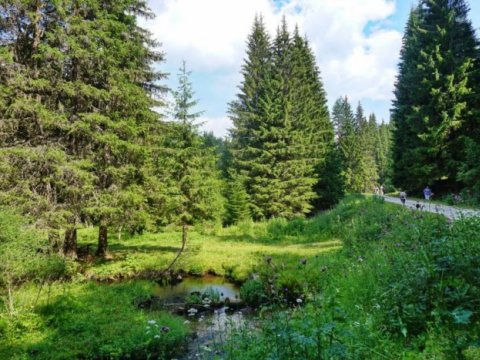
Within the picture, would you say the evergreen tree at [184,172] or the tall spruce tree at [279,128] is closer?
the evergreen tree at [184,172]

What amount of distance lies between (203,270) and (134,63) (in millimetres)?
9724

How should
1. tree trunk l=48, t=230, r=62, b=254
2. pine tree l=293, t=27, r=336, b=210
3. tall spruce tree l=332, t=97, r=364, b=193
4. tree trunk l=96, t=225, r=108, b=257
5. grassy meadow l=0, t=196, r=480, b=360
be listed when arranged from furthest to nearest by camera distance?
tall spruce tree l=332, t=97, r=364, b=193, pine tree l=293, t=27, r=336, b=210, tree trunk l=96, t=225, r=108, b=257, tree trunk l=48, t=230, r=62, b=254, grassy meadow l=0, t=196, r=480, b=360

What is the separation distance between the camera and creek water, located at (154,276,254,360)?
6454 mm

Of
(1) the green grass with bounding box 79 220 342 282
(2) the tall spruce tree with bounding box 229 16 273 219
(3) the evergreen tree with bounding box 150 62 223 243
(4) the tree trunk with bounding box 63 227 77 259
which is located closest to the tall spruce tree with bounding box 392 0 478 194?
(1) the green grass with bounding box 79 220 342 282

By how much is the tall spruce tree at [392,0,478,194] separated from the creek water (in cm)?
1411

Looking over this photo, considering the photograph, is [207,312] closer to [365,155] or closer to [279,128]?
[279,128]

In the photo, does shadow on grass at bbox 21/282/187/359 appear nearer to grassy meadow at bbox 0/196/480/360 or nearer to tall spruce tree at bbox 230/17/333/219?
grassy meadow at bbox 0/196/480/360

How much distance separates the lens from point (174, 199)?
48.2ft

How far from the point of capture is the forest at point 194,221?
3.58 m

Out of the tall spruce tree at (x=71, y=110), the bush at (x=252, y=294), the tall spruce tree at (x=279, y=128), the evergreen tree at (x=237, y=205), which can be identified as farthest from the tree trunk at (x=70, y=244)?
the tall spruce tree at (x=279, y=128)

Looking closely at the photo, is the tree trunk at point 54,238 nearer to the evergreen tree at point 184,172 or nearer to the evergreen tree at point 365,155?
the evergreen tree at point 184,172

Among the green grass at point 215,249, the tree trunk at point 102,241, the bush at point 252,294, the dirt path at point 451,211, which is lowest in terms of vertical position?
the bush at point 252,294

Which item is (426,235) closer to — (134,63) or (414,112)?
(134,63)

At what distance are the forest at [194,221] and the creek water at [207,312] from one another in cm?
8
